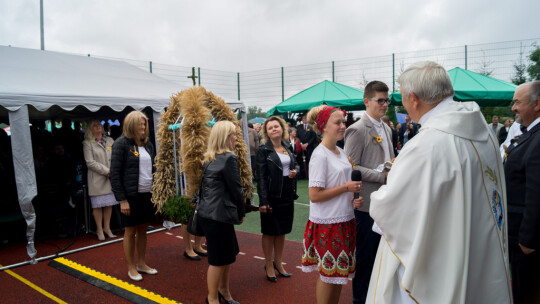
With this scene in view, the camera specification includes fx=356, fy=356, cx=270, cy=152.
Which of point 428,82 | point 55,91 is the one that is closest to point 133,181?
point 55,91

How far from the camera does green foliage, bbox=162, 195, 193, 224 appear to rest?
4.20 meters

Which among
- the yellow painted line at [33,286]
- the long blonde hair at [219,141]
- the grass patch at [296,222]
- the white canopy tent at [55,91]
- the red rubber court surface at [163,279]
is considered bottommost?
the yellow painted line at [33,286]

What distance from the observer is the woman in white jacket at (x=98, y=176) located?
6293 mm

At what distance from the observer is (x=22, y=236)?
6531 mm

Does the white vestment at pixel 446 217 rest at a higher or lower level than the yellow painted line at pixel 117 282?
higher

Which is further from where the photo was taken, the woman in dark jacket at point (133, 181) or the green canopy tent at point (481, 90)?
the green canopy tent at point (481, 90)

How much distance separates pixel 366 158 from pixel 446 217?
166 cm

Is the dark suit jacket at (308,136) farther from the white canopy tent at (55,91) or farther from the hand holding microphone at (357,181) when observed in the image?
the hand holding microphone at (357,181)

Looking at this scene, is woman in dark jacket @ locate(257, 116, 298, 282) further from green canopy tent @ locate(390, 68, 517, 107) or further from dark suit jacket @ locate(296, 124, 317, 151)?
dark suit jacket @ locate(296, 124, 317, 151)

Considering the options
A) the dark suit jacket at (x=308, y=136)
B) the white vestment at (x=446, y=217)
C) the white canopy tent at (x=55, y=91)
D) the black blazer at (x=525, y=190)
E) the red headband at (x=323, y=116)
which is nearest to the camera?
the white vestment at (x=446, y=217)

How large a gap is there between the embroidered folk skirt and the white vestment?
970 millimetres

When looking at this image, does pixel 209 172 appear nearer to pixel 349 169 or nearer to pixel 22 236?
pixel 349 169

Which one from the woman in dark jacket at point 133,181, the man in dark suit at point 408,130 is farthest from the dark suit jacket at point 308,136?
the woman in dark jacket at point 133,181

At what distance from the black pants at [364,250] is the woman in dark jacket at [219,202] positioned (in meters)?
1.15
